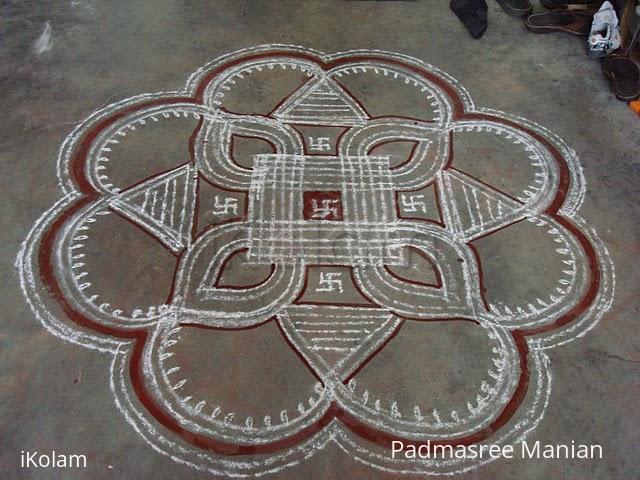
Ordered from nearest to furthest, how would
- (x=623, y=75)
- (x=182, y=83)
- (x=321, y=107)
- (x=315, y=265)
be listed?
(x=315, y=265) → (x=321, y=107) → (x=182, y=83) → (x=623, y=75)

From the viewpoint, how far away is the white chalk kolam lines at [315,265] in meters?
2.96

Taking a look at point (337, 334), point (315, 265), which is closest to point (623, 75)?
point (315, 265)

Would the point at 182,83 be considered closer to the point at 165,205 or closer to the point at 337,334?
the point at 165,205

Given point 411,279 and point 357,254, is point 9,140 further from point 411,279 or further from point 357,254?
point 411,279

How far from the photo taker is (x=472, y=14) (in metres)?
5.00

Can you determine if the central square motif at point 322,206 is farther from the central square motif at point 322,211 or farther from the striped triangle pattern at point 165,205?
the striped triangle pattern at point 165,205

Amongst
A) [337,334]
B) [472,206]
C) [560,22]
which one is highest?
[560,22]

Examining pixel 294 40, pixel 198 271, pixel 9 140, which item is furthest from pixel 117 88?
pixel 198 271

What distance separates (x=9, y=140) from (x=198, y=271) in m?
1.65

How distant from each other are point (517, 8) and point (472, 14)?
388 mm

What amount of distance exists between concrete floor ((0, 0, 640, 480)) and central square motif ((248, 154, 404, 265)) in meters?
0.85

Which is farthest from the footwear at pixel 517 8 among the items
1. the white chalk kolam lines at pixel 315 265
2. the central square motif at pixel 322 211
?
the central square motif at pixel 322 211

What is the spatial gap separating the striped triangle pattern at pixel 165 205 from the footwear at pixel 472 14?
257 centimetres

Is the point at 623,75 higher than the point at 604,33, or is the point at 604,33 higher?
the point at 604,33
